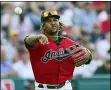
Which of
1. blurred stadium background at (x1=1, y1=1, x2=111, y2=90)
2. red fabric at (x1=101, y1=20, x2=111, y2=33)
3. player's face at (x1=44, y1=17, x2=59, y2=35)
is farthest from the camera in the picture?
red fabric at (x1=101, y1=20, x2=111, y2=33)

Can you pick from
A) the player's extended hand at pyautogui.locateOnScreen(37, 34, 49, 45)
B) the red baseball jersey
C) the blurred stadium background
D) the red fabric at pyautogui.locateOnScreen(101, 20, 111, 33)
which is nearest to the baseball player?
the red baseball jersey

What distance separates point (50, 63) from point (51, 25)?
0.45m

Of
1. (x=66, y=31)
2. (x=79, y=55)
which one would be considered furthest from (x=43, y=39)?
(x=66, y=31)

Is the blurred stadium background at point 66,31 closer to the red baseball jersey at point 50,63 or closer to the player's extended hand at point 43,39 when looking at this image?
the red baseball jersey at point 50,63

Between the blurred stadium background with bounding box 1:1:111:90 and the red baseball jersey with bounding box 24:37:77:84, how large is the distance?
12.9ft

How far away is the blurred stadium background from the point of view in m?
10.4

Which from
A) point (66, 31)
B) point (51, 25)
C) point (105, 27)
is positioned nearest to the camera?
point (51, 25)

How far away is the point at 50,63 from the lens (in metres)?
5.96

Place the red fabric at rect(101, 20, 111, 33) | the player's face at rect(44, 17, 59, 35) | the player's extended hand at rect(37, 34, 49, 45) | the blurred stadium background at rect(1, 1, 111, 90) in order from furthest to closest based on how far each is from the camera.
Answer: the red fabric at rect(101, 20, 111, 33), the blurred stadium background at rect(1, 1, 111, 90), the player's face at rect(44, 17, 59, 35), the player's extended hand at rect(37, 34, 49, 45)

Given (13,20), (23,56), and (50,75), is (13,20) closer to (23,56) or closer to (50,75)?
(23,56)

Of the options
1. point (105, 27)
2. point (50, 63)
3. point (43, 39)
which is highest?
point (43, 39)

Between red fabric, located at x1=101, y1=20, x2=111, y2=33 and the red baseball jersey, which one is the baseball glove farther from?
red fabric, located at x1=101, y1=20, x2=111, y2=33

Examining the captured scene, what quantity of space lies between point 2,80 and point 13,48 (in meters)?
1.64

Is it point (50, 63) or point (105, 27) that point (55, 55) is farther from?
point (105, 27)
